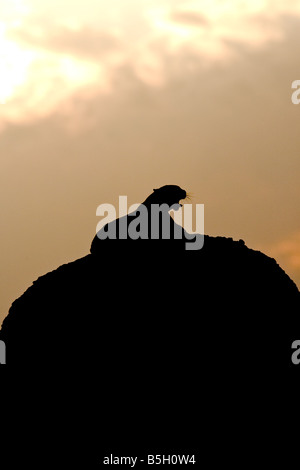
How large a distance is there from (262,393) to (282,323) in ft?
5.75

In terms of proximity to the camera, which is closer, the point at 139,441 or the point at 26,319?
the point at 139,441

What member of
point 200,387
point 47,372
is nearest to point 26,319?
point 47,372

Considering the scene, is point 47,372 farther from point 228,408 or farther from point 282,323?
point 282,323

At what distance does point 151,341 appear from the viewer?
1911cm

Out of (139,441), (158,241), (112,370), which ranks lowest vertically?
(139,441)

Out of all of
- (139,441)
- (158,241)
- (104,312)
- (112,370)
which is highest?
(158,241)

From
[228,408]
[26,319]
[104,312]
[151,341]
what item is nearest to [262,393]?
[228,408]

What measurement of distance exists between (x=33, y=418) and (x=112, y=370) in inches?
82.2

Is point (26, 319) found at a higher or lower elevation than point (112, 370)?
Result: higher

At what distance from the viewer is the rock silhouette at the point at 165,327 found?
1861 centimetres

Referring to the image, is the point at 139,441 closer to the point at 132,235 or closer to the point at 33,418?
the point at 33,418

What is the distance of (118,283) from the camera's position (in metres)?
20.0

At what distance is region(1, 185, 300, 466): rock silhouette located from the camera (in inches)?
733

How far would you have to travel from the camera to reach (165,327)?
19.2 meters
